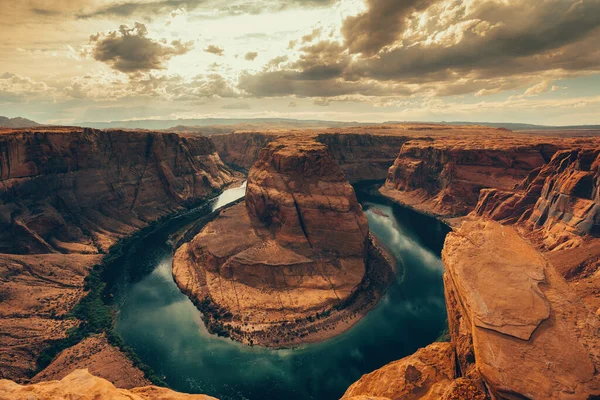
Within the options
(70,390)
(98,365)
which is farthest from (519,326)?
(98,365)

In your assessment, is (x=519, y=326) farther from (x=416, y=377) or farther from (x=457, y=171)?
(x=457, y=171)

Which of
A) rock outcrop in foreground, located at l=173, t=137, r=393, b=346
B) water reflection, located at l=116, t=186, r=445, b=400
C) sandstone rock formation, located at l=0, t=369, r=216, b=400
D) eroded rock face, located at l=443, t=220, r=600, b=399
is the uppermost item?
eroded rock face, located at l=443, t=220, r=600, b=399

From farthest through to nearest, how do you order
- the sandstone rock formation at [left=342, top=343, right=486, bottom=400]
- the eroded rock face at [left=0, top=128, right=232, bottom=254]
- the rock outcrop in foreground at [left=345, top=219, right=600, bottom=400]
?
the eroded rock face at [left=0, top=128, right=232, bottom=254] < the sandstone rock formation at [left=342, top=343, right=486, bottom=400] < the rock outcrop in foreground at [left=345, top=219, right=600, bottom=400]

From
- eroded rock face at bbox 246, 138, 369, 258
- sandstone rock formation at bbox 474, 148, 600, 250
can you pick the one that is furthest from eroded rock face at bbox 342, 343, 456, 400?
sandstone rock formation at bbox 474, 148, 600, 250

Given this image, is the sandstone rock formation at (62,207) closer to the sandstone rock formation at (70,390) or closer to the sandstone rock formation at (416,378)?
the sandstone rock formation at (70,390)

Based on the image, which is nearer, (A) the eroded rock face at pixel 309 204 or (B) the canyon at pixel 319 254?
(B) the canyon at pixel 319 254

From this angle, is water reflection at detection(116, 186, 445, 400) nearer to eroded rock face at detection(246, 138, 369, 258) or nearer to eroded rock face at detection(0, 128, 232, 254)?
eroded rock face at detection(246, 138, 369, 258)

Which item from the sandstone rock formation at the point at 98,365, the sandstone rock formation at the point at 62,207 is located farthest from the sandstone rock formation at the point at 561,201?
the sandstone rock formation at the point at 62,207
